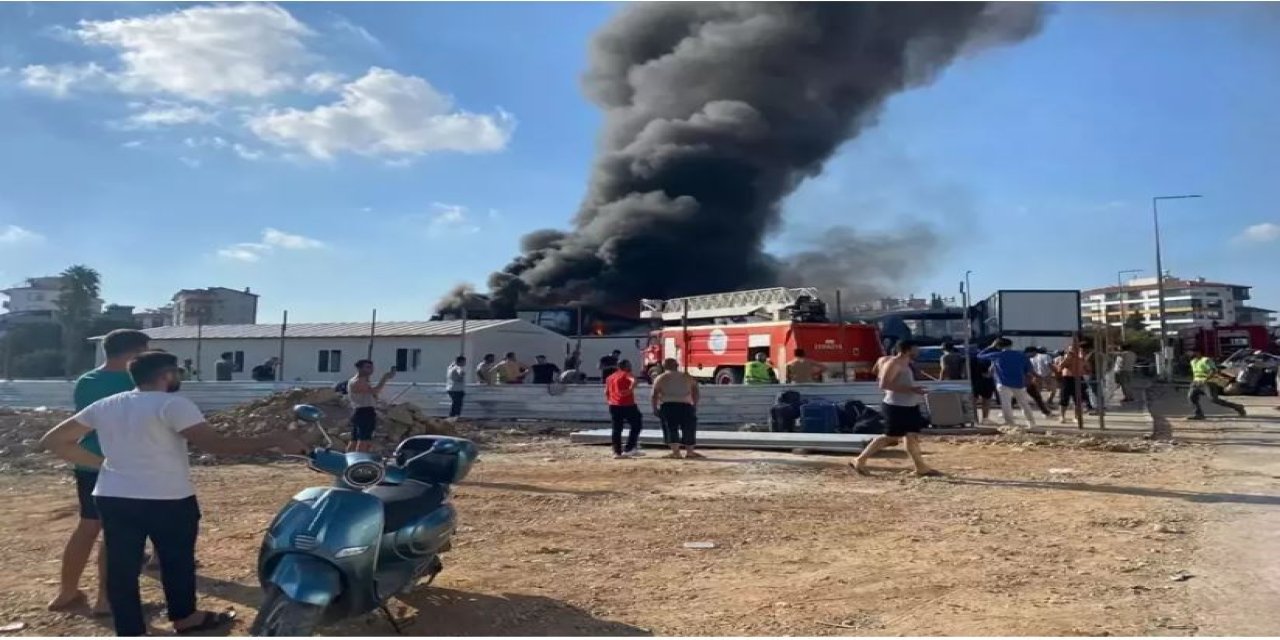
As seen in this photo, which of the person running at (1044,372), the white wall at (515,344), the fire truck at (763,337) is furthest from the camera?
the white wall at (515,344)

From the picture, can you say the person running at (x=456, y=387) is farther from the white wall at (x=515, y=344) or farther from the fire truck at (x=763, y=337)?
the white wall at (x=515, y=344)

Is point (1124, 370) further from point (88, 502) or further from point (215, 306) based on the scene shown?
point (215, 306)

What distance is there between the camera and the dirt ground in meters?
4.15

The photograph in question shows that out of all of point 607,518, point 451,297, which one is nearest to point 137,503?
point 607,518

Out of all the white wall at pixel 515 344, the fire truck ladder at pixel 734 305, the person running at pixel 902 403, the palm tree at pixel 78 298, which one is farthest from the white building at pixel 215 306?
the person running at pixel 902 403

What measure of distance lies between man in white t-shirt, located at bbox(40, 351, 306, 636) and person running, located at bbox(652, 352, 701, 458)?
7.22 metres

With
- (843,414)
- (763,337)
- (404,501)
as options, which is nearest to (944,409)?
(843,414)

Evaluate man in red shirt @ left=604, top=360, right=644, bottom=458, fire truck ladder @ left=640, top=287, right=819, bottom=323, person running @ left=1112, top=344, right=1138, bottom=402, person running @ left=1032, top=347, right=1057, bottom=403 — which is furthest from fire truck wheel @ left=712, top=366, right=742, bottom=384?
man in red shirt @ left=604, top=360, right=644, bottom=458

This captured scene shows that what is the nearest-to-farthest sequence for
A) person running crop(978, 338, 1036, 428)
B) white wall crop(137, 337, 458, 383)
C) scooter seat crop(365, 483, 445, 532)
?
scooter seat crop(365, 483, 445, 532) < person running crop(978, 338, 1036, 428) < white wall crop(137, 337, 458, 383)

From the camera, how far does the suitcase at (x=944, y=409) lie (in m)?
13.3

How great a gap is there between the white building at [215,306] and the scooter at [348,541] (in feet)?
157

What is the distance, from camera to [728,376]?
21328mm

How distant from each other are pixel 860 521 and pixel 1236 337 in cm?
3708

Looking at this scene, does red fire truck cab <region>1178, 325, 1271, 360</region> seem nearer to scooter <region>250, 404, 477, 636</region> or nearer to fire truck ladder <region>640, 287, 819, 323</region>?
fire truck ladder <region>640, 287, 819, 323</region>
